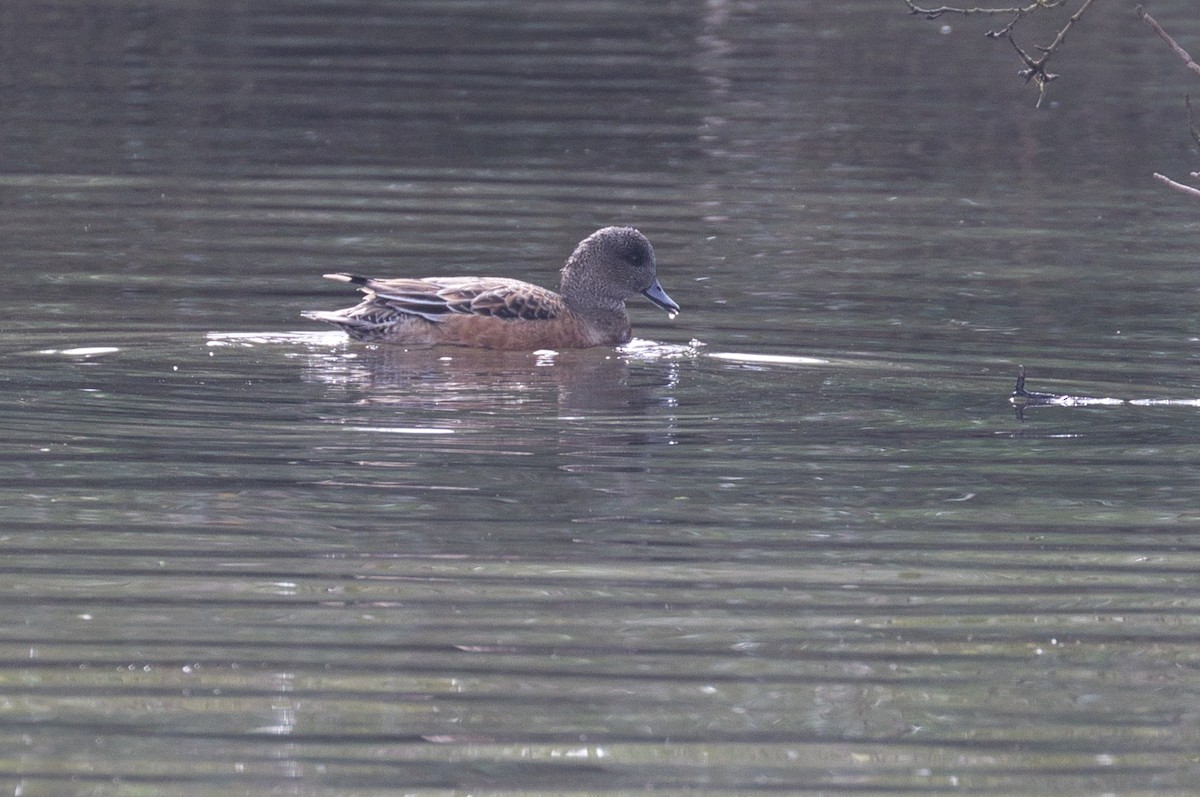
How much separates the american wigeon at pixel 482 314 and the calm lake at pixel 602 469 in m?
0.16

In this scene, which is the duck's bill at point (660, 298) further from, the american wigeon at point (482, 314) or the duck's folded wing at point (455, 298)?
the duck's folded wing at point (455, 298)

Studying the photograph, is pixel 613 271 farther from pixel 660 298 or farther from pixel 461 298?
pixel 461 298

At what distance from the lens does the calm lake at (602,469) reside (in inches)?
220

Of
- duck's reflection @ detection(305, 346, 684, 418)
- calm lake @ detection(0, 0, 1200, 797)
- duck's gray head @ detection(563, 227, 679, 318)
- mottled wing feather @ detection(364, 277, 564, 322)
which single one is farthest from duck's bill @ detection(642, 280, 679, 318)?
mottled wing feather @ detection(364, 277, 564, 322)

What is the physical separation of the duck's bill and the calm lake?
168 millimetres

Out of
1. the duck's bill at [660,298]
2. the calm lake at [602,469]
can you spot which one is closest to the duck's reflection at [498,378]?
the calm lake at [602,469]

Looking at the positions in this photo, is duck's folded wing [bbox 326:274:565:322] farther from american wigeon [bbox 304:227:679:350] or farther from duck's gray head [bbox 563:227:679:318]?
duck's gray head [bbox 563:227:679:318]

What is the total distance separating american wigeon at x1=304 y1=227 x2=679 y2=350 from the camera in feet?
38.1

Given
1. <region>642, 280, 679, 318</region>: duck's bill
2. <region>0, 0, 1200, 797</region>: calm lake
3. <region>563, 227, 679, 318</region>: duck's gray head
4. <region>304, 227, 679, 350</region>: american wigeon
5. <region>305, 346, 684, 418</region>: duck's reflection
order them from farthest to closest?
<region>563, 227, 679, 318</region>: duck's gray head → <region>642, 280, 679, 318</region>: duck's bill → <region>304, 227, 679, 350</region>: american wigeon → <region>305, 346, 684, 418</region>: duck's reflection → <region>0, 0, 1200, 797</region>: calm lake

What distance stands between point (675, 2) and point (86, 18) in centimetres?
839

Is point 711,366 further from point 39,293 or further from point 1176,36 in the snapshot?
point 1176,36

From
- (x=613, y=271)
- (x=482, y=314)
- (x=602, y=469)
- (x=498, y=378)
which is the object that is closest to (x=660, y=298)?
(x=613, y=271)

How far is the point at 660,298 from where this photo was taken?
12.3m

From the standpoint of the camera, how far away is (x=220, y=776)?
5.21 metres
